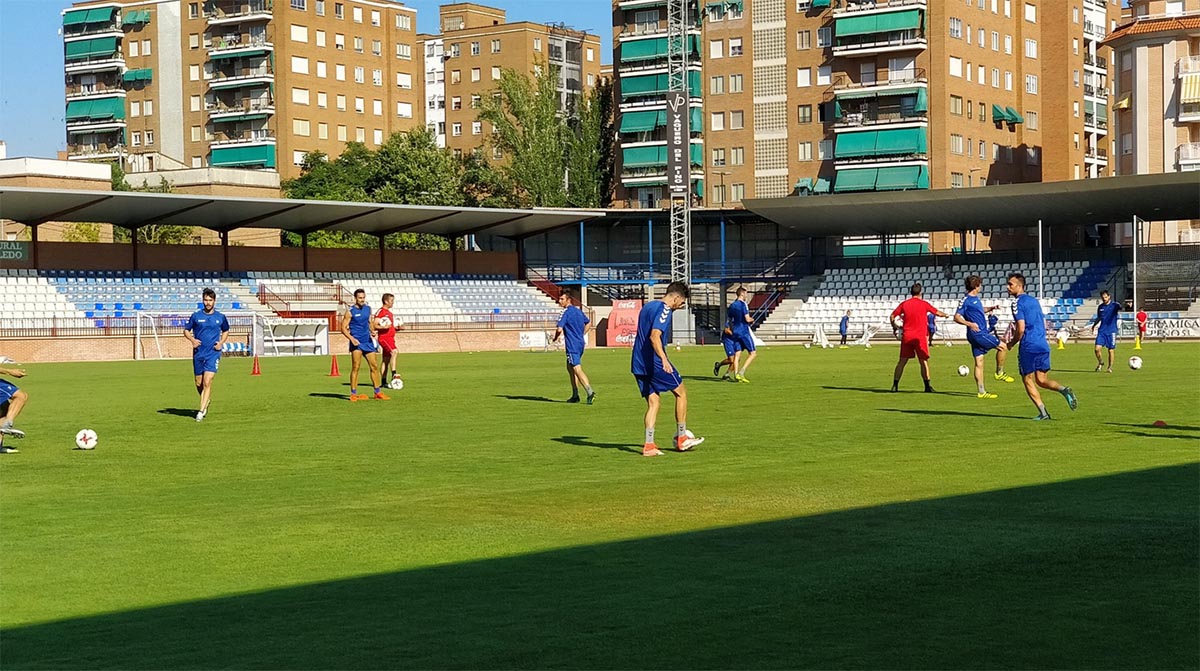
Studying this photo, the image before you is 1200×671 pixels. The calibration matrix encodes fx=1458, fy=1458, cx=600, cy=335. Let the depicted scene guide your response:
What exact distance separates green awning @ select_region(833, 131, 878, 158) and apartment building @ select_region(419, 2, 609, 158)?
39.7 metres

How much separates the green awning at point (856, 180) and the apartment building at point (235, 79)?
49107 millimetres

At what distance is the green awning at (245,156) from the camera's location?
391 ft

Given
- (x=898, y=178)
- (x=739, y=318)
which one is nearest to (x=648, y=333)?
(x=739, y=318)

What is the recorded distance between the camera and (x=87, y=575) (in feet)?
32.0

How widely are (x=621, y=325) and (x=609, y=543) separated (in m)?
58.6

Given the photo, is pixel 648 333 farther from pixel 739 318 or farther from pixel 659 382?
pixel 739 318

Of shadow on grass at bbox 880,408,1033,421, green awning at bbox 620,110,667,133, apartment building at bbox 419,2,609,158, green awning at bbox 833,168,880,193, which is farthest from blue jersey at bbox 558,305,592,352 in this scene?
apartment building at bbox 419,2,609,158

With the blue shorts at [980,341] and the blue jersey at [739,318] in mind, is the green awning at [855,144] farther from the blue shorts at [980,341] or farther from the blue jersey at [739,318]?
the blue shorts at [980,341]

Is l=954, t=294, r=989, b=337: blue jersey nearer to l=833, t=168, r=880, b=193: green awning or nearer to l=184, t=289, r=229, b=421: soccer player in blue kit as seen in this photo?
l=184, t=289, r=229, b=421: soccer player in blue kit

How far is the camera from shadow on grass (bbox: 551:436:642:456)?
1775 centimetres

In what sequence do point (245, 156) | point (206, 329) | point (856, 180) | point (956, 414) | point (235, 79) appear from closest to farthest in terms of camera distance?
point (956, 414) → point (206, 329) → point (856, 180) → point (235, 79) → point (245, 156)

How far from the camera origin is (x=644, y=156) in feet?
330

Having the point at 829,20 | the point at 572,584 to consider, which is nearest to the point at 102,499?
the point at 572,584

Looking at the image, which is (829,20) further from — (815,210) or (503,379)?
(503,379)
